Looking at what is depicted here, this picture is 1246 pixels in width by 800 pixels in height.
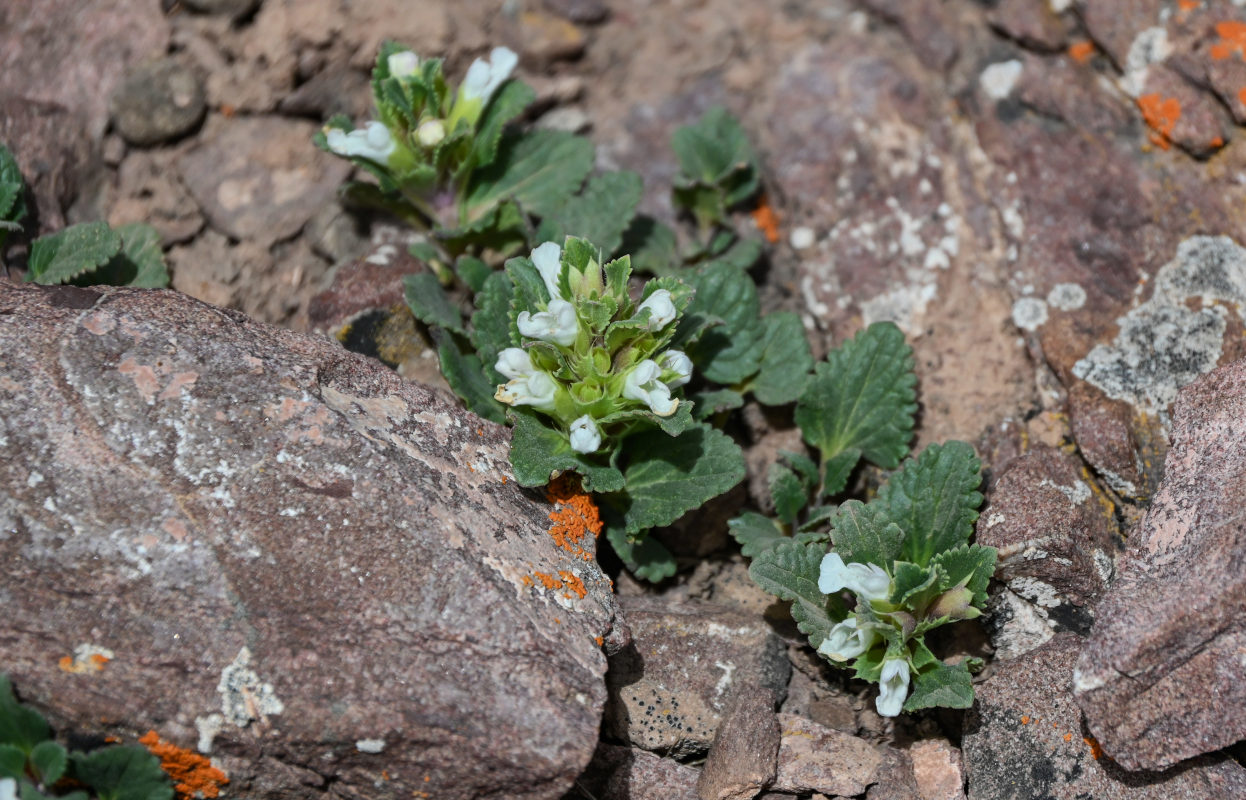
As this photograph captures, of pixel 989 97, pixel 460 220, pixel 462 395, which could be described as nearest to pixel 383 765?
pixel 462 395

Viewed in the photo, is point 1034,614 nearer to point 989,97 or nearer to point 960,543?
point 960,543

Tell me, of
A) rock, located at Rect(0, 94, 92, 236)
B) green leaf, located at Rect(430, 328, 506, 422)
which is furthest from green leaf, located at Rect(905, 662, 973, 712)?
rock, located at Rect(0, 94, 92, 236)

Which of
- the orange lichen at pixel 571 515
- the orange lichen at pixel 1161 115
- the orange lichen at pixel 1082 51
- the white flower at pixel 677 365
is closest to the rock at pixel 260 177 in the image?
the orange lichen at pixel 571 515

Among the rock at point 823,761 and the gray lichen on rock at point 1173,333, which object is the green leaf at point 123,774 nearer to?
the rock at point 823,761

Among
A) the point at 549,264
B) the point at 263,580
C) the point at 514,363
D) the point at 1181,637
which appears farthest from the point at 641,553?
the point at 1181,637

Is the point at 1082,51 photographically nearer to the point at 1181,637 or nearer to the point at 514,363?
the point at 1181,637
